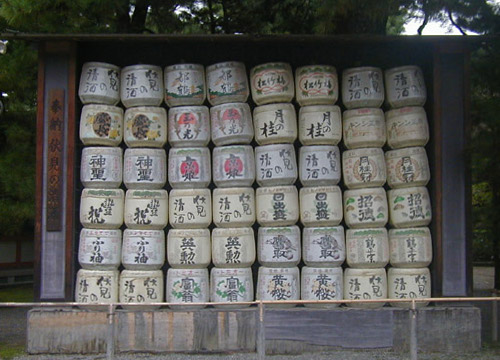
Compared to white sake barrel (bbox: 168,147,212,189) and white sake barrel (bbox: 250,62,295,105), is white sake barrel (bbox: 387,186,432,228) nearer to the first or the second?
white sake barrel (bbox: 250,62,295,105)

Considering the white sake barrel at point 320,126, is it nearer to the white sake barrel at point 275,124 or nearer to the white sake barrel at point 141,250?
the white sake barrel at point 275,124

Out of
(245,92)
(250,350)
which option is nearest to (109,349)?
(250,350)

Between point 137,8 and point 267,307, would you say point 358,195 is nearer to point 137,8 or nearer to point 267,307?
point 267,307

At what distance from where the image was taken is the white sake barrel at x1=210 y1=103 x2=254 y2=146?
25.7 feet

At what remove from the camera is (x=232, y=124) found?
7.84 metres

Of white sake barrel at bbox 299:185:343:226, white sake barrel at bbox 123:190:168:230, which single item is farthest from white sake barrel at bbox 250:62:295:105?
white sake barrel at bbox 123:190:168:230

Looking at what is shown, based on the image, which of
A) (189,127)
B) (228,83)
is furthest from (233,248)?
(228,83)

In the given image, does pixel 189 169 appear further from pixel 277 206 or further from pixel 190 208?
pixel 277 206

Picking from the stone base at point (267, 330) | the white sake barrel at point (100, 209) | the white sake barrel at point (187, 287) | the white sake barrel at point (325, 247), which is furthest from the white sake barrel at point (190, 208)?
the white sake barrel at point (325, 247)

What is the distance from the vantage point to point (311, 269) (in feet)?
25.3

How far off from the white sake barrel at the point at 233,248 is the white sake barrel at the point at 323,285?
0.81 m

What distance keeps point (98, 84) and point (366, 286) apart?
462 centimetres

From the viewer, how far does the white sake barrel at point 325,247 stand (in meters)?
7.70

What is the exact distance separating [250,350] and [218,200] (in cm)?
Result: 205
